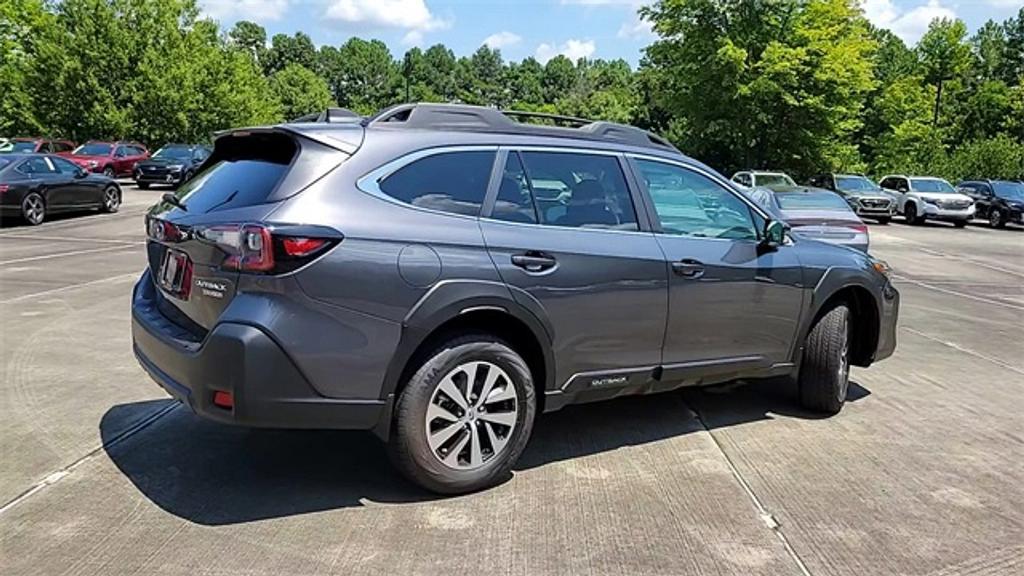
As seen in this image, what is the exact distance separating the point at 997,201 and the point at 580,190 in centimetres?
3014

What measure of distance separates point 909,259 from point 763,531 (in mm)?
15715

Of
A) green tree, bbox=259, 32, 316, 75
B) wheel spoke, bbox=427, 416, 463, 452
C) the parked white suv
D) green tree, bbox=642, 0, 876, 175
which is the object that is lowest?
the parked white suv

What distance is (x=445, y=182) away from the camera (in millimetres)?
4121

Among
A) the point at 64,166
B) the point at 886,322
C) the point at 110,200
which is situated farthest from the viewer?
the point at 110,200

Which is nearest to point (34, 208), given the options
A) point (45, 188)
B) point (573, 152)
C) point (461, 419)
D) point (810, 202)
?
point (45, 188)

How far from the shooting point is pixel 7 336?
706cm

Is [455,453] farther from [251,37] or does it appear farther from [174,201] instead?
[251,37]

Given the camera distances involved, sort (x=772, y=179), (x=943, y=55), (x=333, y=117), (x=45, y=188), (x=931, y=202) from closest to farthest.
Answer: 1. (x=333, y=117)
2. (x=45, y=188)
3. (x=772, y=179)
4. (x=931, y=202)
5. (x=943, y=55)

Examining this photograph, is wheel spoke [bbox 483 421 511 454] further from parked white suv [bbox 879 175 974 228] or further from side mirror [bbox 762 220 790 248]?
parked white suv [bbox 879 175 974 228]

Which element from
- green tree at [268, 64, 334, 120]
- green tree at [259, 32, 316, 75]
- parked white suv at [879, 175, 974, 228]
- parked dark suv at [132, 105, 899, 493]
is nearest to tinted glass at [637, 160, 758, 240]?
parked dark suv at [132, 105, 899, 493]

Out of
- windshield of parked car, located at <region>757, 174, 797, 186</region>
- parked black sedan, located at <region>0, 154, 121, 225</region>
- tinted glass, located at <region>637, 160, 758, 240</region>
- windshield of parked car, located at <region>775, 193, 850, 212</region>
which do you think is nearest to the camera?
tinted glass, located at <region>637, 160, 758, 240</region>

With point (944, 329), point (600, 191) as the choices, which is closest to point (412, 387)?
point (600, 191)

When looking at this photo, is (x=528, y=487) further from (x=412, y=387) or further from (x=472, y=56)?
(x=472, y=56)

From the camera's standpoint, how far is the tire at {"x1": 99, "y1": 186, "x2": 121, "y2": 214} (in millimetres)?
20431
